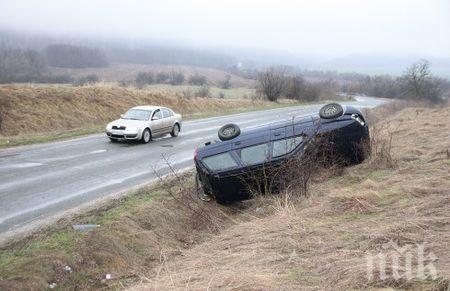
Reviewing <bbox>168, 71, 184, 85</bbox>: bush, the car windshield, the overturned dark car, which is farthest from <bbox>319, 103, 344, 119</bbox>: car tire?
<bbox>168, 71, 184, 85</bbox>: bush

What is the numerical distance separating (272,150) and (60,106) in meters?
22.6

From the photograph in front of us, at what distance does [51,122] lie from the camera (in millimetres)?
27438

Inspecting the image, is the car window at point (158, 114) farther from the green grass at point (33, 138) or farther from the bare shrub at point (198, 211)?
the bare shrub at point (198, 211)

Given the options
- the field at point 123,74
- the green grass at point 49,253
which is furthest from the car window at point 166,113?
the field at point 123,74

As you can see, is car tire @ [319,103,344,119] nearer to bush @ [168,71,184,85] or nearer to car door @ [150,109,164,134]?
car door @ [150,109,164,134]

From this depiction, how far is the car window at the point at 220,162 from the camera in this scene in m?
9.44

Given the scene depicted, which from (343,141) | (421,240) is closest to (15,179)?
(343,141)

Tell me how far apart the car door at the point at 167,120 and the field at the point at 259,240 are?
1100 centimetres

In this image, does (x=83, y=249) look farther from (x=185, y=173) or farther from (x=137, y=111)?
(x=137, y=111)

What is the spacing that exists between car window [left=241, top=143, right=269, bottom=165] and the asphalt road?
3259 mm

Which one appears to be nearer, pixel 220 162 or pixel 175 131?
pixel 220 162

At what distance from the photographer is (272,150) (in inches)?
374

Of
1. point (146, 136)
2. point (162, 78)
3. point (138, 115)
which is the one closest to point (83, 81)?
point (138, 115)

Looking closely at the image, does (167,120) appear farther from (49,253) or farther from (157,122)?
(49,253)
